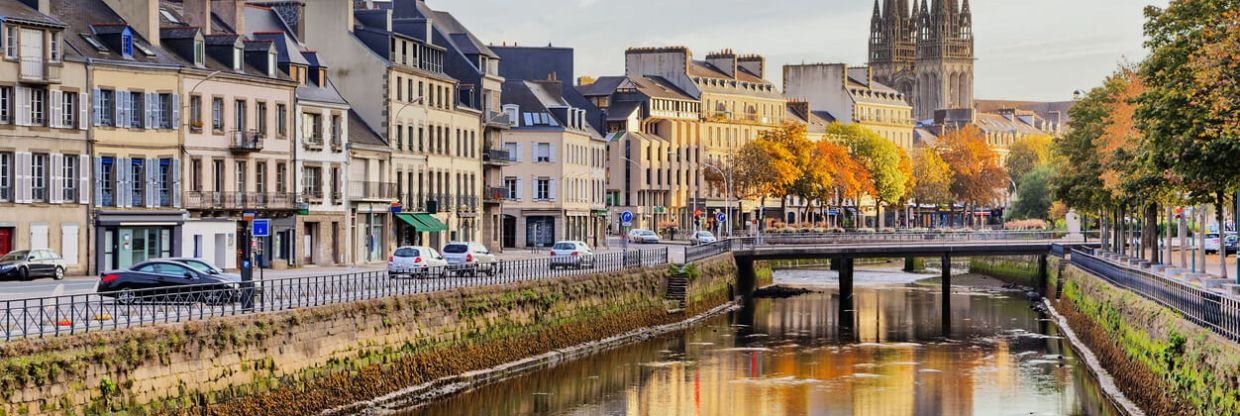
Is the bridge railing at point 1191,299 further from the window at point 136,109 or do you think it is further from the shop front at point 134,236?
the window at point 136,109

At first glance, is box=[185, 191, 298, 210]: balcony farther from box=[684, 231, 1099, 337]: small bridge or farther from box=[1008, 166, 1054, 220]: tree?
box=[1008, 166, 1054, 220]: tree

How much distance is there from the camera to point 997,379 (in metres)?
57.0

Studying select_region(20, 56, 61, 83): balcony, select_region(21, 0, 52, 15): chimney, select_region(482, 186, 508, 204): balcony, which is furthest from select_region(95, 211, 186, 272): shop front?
select_region(482, 186, 508, 204): balcony

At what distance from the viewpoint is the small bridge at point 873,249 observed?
97.6 metres

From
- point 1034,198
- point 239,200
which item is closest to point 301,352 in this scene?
point 239,200

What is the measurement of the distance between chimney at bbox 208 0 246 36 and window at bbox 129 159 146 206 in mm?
11709

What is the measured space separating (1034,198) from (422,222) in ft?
277

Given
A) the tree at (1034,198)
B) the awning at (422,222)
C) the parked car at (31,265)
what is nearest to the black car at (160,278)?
the parked car at (31,265)

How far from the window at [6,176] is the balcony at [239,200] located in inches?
362

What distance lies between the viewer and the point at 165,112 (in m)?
65.8

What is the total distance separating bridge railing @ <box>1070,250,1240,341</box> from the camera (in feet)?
122

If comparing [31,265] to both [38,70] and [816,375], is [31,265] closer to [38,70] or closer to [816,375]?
[38,70]

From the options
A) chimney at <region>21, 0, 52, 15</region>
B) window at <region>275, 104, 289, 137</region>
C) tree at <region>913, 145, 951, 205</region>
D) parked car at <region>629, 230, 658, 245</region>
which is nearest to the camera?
chimney at <region>21, 0, 52, 15</region>

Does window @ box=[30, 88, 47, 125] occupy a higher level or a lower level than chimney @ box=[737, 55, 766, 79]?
lower
